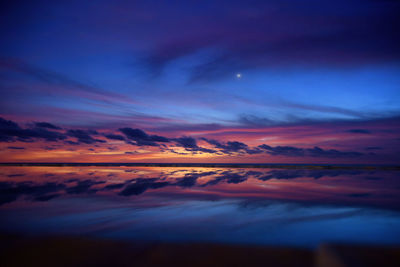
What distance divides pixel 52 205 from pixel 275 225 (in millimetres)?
6511

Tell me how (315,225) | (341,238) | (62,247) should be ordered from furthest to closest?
(315,225) < (341,238) < (62,247)

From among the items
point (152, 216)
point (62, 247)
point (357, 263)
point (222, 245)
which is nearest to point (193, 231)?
point (222, 245)

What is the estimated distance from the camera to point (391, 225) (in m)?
4.72

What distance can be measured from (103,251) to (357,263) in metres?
3.57

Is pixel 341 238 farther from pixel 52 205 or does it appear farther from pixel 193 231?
pixel 52 205

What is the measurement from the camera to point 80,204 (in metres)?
6.83

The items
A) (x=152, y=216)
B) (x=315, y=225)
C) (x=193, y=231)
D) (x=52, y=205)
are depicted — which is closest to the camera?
(x=193, y=231)

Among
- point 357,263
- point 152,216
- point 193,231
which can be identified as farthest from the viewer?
point 152,216

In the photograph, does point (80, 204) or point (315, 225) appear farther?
point (80, 204)

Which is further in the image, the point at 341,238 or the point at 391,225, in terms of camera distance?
the point at 391,225

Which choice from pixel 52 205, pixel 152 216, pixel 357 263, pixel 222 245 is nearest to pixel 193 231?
pixel 222 245

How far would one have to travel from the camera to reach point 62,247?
3.43 metres

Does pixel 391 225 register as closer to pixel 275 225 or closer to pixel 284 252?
pixel 275 225

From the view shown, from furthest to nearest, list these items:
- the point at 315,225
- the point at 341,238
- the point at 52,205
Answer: the point at 52,205
the point at 315,225
the point at 341,238
